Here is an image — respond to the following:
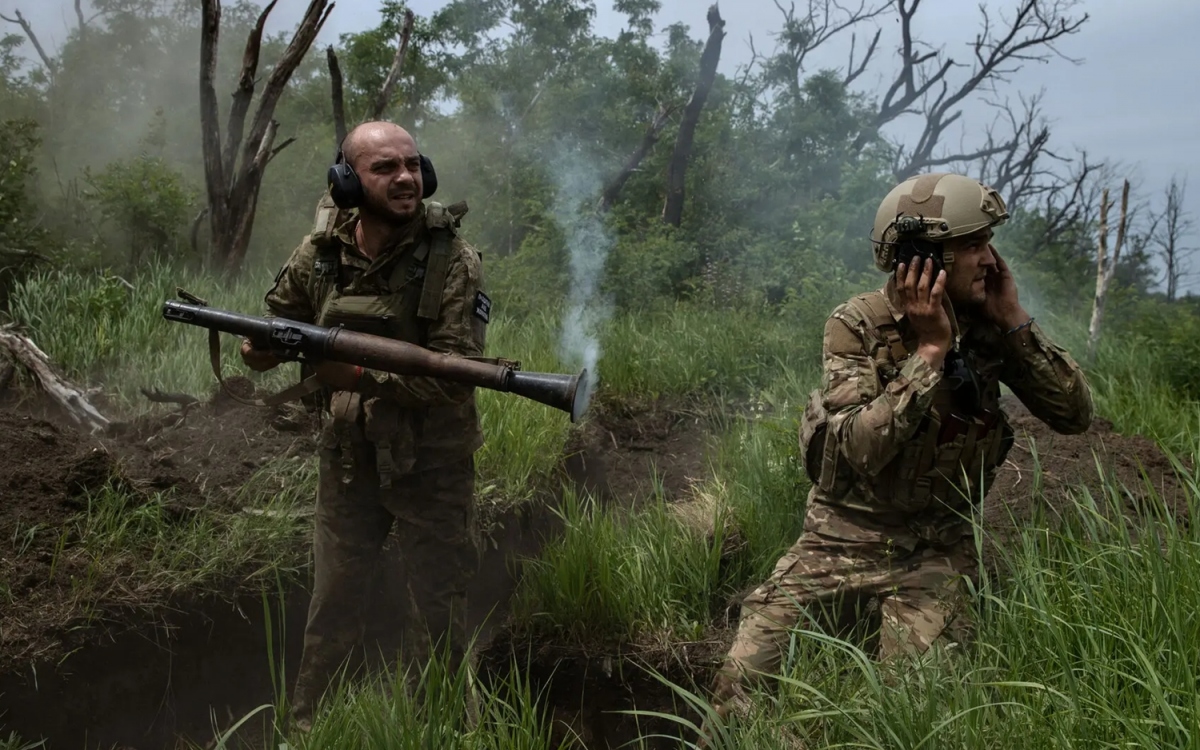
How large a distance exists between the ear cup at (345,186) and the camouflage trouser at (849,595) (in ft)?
6.09

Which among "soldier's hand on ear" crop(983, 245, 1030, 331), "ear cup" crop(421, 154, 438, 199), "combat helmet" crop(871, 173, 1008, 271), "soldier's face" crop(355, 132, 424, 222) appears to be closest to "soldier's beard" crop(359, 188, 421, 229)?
"soldier's face" crop(355, 132, 424, 222)

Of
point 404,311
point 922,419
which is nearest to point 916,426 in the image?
point 922,419

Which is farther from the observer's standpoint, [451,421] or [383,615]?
[383,615]

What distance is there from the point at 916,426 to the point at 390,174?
188cm

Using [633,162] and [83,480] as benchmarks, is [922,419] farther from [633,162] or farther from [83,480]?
[633,162]

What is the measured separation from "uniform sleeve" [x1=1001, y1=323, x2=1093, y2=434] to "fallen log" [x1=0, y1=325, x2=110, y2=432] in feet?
13.7

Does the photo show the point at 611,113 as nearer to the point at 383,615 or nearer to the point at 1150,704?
the point at 383,615

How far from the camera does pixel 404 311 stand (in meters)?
3.40

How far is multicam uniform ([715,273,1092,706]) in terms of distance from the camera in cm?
295

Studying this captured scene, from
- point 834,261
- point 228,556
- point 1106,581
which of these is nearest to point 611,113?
point 834,261

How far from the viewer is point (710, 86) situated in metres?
9.93

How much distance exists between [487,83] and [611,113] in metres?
1.53

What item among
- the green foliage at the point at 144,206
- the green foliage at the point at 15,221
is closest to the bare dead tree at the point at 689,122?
the green foliage at the point at 144,206

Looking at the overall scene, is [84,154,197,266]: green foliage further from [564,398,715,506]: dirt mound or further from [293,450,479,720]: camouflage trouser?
[293,450,479,720]: camouflage trouser
